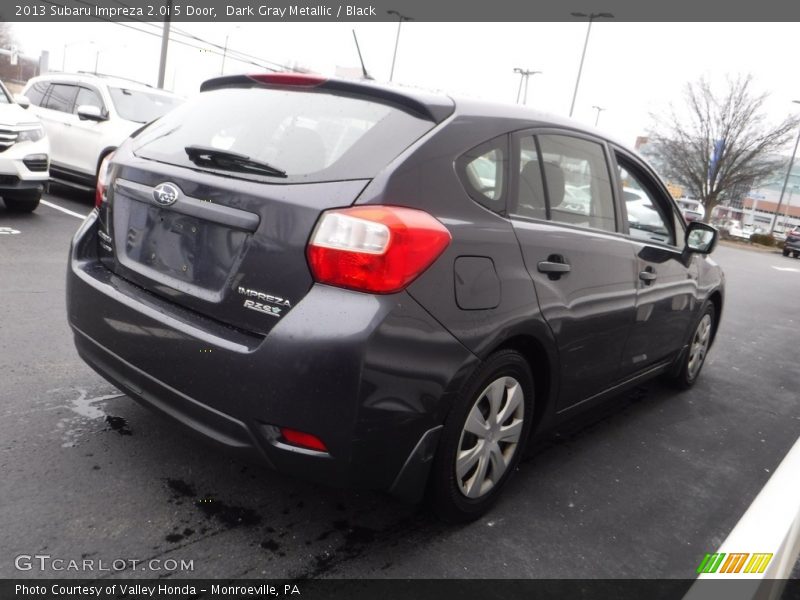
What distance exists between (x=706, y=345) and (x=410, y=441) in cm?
383

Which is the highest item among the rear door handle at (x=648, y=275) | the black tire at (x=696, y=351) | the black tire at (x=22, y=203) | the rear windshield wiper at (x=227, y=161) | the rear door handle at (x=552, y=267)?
the rear windshield wiper at (x=227, y=161)

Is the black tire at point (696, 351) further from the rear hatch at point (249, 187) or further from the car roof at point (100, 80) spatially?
the car roof at point (100, 80)

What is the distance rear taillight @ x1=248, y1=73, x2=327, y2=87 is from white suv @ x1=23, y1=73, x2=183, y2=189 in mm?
7272

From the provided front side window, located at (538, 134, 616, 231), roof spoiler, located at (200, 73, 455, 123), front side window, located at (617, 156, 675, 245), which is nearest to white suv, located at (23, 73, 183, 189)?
roof spoiler, located at (200, 73, 455, 123)

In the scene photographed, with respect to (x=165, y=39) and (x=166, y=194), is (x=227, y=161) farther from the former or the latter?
(x=165, y=39)

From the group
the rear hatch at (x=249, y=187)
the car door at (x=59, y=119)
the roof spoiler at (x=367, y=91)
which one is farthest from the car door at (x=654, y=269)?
the car door at (x=59, y=119)

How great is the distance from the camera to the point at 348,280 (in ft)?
7.13

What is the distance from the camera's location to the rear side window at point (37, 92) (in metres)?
11.1

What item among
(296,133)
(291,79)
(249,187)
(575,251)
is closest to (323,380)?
(249,187)

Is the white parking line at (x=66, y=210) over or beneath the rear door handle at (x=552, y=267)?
beneath

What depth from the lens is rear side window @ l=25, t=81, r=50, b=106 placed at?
11.1 m

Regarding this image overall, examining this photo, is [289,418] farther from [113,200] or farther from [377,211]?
[113,200]

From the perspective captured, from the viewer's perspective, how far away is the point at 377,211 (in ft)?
7.23

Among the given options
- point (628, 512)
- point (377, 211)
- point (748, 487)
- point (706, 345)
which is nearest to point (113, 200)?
point (377, 211)
